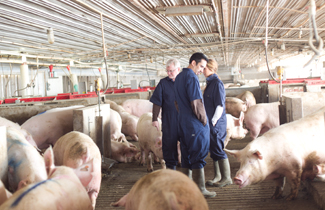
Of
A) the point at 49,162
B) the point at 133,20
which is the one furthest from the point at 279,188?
the point at 133,20

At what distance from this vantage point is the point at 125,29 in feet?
20.2

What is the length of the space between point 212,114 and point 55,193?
2510 millimetres

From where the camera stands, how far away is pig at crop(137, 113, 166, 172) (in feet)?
13.4

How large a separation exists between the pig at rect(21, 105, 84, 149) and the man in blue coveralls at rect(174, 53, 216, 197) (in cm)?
252

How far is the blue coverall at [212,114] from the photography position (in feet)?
11.7

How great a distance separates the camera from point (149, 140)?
431cm

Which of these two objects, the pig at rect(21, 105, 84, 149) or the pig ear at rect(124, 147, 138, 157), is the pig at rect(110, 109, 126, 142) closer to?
the pig ear at rect(124, 147, 138, 157)

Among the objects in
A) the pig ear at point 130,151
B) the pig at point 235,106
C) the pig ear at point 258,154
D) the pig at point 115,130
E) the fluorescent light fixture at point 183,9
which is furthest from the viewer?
the pig at point 235,106

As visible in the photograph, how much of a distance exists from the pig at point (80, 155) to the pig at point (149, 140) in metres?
1.18

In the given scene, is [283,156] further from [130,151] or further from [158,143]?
[130,151]

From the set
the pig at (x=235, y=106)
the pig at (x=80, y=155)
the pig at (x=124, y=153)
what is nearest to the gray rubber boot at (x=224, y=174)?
the pig at (x=80, y=155)

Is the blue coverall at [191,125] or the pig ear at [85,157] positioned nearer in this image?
the pig ear at [85,157]

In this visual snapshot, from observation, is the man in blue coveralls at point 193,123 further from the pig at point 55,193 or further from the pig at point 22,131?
the pig at point 22,131

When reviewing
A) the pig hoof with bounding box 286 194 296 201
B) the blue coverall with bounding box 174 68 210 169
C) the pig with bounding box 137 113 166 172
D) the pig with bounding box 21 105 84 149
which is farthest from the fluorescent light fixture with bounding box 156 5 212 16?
the pig hoof with bounding box 286 194 296 201
